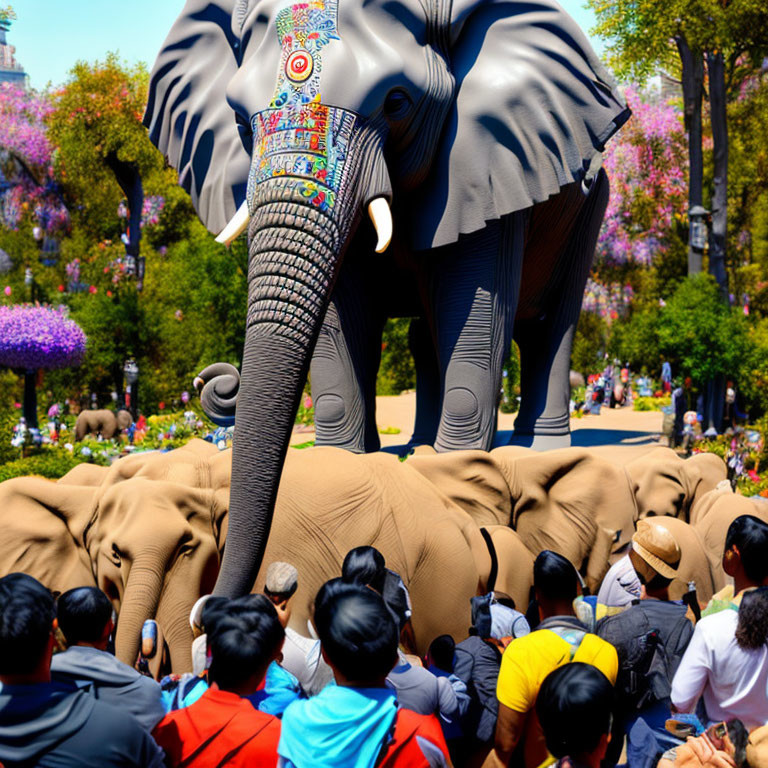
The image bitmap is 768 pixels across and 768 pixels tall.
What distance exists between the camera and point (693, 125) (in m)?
21.0

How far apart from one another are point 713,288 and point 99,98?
14.7 m

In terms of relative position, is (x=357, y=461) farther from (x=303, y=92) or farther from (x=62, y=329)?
(x=62, y=329)

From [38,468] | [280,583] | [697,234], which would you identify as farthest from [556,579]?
[697,234]

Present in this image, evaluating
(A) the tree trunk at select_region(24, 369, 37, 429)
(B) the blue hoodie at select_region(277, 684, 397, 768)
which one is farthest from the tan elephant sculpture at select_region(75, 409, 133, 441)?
(B) the blue hoodie at select_region(277, 684, 397, 768)

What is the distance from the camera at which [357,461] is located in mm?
5383

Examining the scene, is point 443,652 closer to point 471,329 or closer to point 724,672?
point 724,672

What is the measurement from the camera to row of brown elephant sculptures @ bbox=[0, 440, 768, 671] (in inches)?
188

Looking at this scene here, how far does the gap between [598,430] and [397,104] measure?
24.0 ft

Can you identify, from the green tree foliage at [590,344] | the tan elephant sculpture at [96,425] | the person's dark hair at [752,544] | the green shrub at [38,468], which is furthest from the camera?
the green tree foliage at [590,344]

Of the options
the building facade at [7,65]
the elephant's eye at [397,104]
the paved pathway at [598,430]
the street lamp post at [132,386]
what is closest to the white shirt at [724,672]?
the paved pathway at [598,430]

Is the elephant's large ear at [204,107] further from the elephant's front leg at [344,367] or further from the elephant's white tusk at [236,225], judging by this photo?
the elephant's front leg at [344,367]

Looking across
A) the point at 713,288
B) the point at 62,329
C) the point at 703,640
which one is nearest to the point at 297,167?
the point at 703,640

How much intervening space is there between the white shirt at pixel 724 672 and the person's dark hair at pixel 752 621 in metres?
0.03

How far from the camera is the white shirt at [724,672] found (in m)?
3.18
